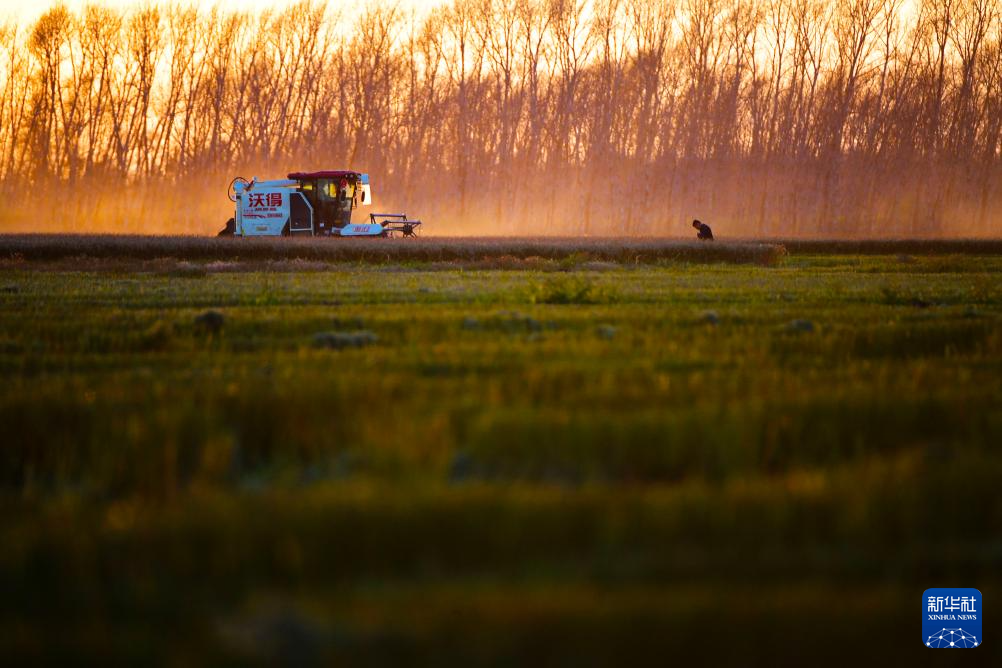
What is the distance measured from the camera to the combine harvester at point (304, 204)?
38250mm

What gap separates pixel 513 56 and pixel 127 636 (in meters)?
71.4

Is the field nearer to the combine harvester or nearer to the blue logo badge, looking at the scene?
the blue logo badge

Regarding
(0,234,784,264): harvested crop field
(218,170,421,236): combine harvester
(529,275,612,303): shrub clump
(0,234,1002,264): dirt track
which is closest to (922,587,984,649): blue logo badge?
(529,275,612,303): shrub clump

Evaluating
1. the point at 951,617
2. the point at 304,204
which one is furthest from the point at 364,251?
the point at 951,617

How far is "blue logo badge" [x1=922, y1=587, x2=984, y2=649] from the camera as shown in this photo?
1.99 m

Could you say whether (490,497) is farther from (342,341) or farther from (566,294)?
(566,294)

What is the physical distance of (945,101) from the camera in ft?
232

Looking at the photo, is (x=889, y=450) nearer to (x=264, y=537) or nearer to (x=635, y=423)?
(x=635, y=423)

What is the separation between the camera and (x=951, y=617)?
83.7 inches

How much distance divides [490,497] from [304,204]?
37645mm

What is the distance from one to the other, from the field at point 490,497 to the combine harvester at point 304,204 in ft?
106

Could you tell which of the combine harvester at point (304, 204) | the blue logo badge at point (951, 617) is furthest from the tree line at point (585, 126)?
the blue logo badge at point (951, 617)

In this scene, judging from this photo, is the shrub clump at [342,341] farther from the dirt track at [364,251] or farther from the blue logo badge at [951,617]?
the dirt track at [364,251]

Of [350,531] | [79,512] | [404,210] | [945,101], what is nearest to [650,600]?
[350,531]
